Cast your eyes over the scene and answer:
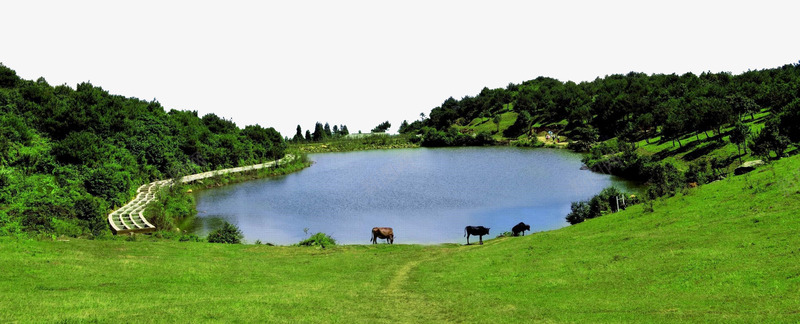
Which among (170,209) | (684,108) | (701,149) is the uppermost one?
(684,108)

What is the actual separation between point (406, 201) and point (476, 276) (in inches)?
1759

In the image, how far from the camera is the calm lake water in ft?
174

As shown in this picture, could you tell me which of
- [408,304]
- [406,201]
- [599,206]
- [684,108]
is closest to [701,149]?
[684,108]

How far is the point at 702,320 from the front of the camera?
1430cm

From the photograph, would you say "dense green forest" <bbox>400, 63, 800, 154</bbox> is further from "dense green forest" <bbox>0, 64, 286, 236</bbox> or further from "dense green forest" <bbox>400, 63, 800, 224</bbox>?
"dense green forest" <bbox>0, 64, 286, 236</bbox>

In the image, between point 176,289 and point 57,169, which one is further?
point 57,169

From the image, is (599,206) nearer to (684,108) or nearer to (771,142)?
(771,142)

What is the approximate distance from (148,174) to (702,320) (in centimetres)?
9287

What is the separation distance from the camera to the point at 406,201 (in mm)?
70312

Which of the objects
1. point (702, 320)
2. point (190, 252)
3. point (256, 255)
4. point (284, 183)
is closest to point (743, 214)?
point (702, 320)

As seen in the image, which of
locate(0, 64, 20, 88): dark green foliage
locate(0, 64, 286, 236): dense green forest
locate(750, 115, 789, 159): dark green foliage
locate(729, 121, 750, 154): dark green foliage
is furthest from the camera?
locate(0, 64, 20, 88): dark green foliage

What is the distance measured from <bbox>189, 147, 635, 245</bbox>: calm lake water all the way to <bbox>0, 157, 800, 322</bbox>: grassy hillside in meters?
16.9

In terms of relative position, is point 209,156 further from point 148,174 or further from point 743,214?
point 743,214

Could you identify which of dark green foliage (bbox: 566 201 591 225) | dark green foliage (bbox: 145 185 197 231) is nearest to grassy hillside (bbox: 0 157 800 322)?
dark green foliage (bbox: 566 201 591 225)
